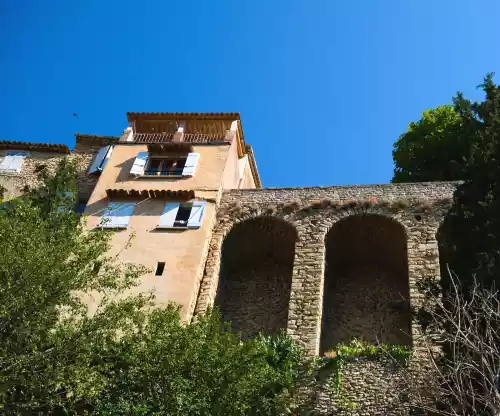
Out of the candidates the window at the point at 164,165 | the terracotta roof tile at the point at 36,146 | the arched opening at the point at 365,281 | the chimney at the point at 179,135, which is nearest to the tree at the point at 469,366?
the arched opening at the point at 365,281

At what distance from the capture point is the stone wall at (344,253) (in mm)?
16312

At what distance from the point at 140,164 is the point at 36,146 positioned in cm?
657

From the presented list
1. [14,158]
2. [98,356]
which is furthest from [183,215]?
[14,158]

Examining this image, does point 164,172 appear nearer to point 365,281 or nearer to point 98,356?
point 365,281

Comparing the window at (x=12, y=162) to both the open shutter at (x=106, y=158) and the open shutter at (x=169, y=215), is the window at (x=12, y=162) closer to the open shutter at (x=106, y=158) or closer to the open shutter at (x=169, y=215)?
the open shutter at (x=106, y=158)

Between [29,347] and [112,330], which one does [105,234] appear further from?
[29,347]

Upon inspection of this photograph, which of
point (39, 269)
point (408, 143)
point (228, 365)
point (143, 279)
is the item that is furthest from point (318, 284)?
point (408, 143)

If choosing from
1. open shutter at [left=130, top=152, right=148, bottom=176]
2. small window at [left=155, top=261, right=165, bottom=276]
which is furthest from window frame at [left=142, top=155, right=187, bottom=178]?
small window at [left=155, top=261, right=165, bottom=276]

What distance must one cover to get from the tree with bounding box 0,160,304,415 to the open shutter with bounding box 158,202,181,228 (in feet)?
18.0

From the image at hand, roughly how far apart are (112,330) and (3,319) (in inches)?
79.7

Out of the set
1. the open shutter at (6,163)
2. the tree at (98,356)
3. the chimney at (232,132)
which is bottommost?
the tree at (98,356)

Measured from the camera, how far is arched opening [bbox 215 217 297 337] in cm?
1778

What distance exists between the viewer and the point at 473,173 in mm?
12305

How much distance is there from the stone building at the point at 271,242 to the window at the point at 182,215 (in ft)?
0.11
